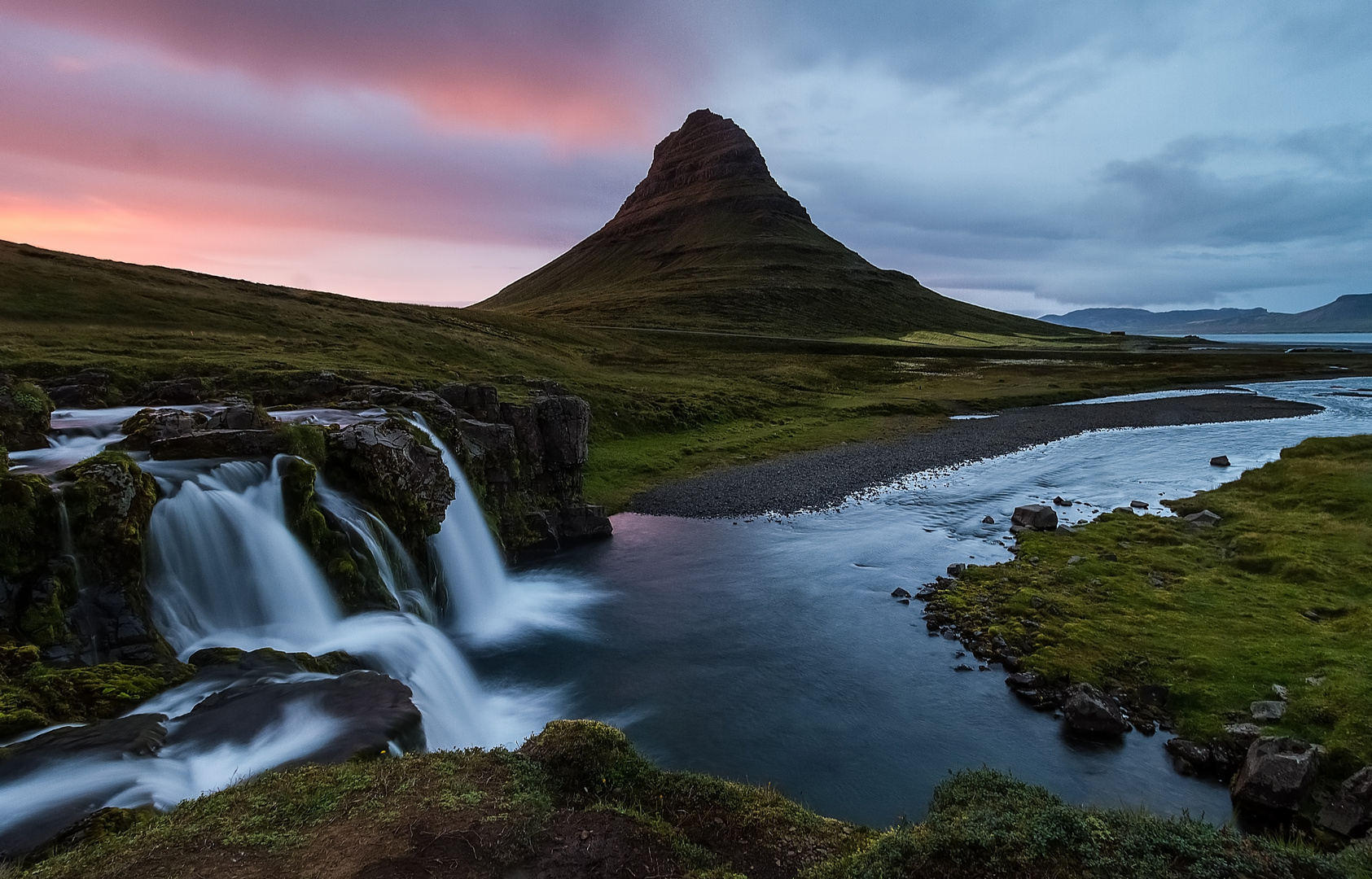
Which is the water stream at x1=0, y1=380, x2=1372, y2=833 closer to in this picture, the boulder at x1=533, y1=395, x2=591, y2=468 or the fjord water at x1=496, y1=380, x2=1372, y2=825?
the fjord water at x1=496, y1=380, x2=1372, y2=825

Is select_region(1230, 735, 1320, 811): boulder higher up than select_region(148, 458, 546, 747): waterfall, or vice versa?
select_region(148, 458, 546, 747): waterfall

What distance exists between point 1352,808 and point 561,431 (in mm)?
35377

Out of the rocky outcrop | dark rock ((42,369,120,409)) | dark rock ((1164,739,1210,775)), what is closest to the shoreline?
dark rock ((1164,739,1210,775))

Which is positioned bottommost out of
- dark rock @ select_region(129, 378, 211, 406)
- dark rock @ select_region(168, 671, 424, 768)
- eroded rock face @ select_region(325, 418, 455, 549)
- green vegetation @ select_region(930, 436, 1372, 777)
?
green vegetation @ select_region(930, 436, 1372, 777)

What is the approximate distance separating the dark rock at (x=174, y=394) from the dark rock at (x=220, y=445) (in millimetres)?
12246

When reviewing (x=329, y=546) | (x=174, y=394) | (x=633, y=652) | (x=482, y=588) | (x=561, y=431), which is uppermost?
(x=174, y=394)

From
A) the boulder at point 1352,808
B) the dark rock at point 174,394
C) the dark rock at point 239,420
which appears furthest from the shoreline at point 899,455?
the boulder at point 1352,808

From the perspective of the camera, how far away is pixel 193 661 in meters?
16.1

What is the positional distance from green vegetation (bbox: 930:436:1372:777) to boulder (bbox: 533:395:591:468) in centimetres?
2298

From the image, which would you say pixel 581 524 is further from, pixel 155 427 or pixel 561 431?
pixel 155 427

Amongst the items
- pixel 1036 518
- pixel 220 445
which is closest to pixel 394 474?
pixel 220 445

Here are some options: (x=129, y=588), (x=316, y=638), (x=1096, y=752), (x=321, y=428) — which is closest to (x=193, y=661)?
(x=129, y=588)

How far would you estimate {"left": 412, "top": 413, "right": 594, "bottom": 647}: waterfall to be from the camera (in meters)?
27.4

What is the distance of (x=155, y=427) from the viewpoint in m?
23.8
